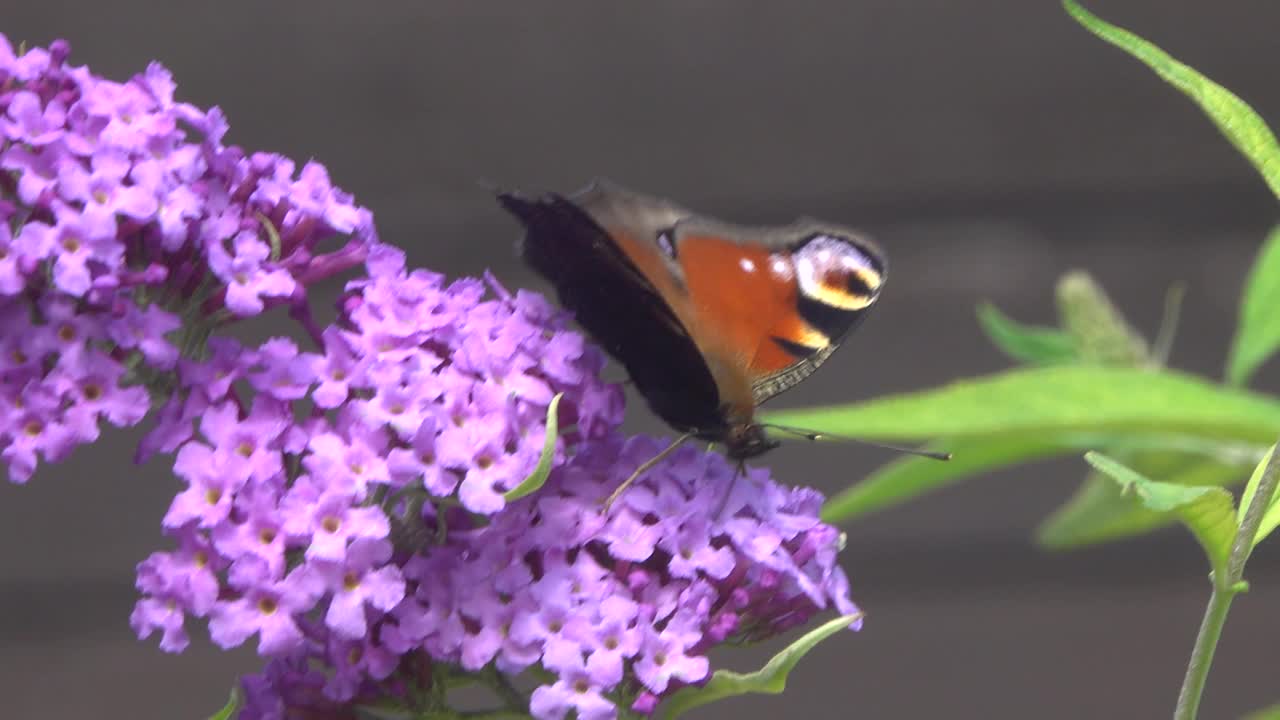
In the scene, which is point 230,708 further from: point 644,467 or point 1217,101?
point 1217,101

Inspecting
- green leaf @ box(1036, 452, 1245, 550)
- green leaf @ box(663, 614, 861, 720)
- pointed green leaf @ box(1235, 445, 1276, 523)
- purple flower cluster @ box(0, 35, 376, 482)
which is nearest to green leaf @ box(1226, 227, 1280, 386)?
green leaf @ box(1036, 452, 1245, 550)

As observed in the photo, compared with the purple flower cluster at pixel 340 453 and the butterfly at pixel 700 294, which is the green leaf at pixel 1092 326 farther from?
the purple flower cluster at pixel 340 453

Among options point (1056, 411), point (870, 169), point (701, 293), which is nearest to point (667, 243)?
point (701, 293)

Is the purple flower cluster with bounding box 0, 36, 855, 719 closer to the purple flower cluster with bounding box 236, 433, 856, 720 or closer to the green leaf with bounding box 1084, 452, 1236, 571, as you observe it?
the purple flower cluster with bounding box 236, 433, 856, 720

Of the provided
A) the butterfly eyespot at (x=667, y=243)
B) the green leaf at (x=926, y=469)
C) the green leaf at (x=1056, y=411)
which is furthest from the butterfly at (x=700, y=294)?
the green leaf at (x=926, y=469)

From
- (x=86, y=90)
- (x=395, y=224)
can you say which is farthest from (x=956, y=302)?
(x=86, y=90)

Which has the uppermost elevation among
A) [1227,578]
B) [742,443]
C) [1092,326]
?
[1092,326]

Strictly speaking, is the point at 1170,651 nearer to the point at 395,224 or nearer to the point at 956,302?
the point at 956,302
